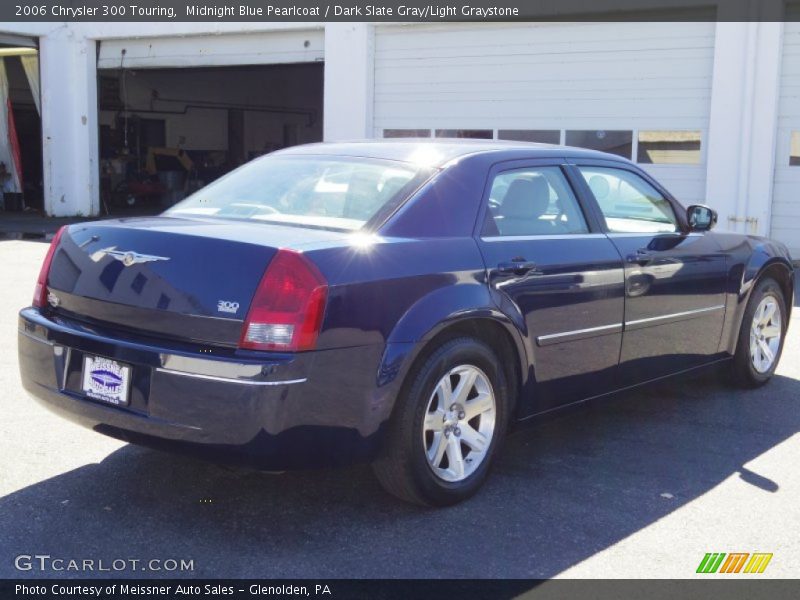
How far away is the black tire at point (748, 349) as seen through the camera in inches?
237

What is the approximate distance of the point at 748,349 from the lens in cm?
604

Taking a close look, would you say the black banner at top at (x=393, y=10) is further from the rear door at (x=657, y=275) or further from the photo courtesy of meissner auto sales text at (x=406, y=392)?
the rear door at (x=657, y=275)

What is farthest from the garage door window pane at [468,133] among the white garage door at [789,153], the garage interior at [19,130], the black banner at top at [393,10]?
the garage interior at [19,130]

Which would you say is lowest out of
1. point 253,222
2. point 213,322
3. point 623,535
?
point 623,535

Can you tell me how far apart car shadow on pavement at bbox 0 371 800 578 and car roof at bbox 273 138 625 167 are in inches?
52.6

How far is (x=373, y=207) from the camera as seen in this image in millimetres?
4055

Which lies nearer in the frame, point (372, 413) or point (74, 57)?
point (372, 413)

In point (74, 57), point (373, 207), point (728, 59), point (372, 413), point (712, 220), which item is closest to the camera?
point (372, 413)

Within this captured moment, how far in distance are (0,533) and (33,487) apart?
1.62ft

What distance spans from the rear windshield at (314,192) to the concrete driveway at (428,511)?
3.91ft

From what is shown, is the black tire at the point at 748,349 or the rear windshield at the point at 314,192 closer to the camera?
the rear windshield at the point at 314,192

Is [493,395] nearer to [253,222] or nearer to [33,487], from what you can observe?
[253,222]

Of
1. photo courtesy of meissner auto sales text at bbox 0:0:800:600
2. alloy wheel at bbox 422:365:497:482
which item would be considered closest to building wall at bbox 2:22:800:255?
photo courtesy of meissner auto sales text at bbox 0:0:800:600

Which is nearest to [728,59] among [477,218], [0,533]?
[477,218]
